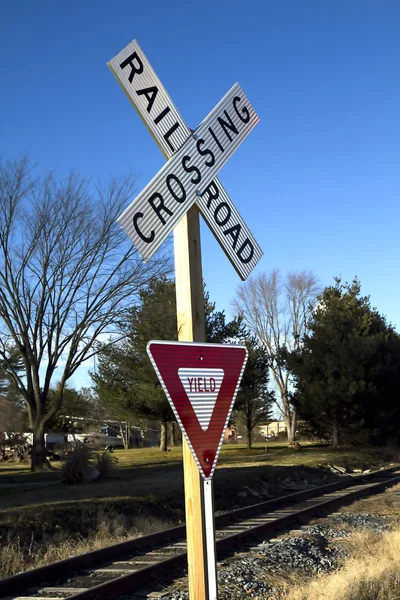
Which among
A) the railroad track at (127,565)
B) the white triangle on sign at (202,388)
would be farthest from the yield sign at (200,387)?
the railroad track at (127,565)

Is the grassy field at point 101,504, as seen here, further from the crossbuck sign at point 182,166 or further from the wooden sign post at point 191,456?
the crossbuck sign at point 182,166

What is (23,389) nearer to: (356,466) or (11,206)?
(11,206)

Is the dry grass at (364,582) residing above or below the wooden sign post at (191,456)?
below

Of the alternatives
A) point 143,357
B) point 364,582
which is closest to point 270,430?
point 143,357

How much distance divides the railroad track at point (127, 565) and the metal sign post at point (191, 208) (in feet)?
12.8

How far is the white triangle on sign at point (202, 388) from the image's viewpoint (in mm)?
3477

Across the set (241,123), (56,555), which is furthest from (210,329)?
(241,123)

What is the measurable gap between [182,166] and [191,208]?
322 mm

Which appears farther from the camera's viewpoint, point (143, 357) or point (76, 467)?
point (143, 357)

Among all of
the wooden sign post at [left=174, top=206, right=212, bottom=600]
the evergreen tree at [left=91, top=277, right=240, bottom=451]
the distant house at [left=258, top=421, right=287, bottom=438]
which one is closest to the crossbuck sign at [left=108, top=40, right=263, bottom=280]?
the wooden sign post at [left=174, top=206, right=212, bottom=600]

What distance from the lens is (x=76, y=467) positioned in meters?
19.2

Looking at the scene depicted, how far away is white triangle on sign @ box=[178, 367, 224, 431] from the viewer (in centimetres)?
348

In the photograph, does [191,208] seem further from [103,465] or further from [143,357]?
[143,357]

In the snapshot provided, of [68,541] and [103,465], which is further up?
[103,465]
